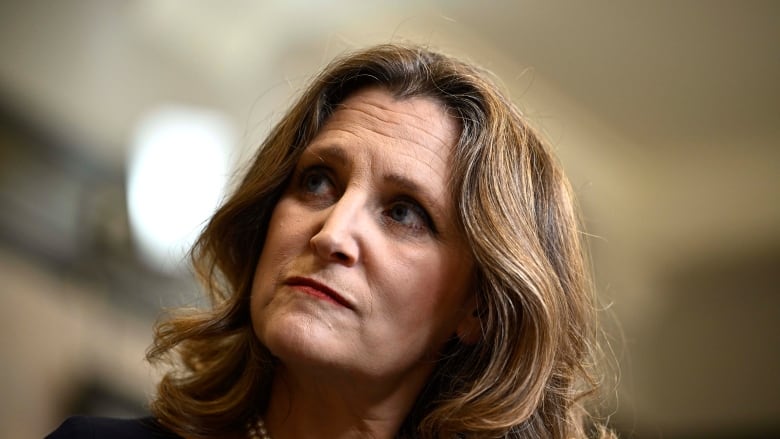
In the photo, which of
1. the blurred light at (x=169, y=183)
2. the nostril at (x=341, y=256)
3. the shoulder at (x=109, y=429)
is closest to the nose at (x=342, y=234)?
the nostril at (x=341, y=256)

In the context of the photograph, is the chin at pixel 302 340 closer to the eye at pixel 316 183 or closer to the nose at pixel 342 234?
the nose at pixel 342 234

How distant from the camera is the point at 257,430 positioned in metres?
1.70

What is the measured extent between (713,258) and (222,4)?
10.7 feet

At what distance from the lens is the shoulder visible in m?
1.64

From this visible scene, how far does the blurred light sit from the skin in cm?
221

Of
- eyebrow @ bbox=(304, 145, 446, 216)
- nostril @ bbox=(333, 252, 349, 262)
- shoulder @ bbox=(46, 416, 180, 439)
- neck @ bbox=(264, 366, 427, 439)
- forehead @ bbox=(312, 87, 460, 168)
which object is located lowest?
shoulder @ bbox=(46, 416, 180, 439)

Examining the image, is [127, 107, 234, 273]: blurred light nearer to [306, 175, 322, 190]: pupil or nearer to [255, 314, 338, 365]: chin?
[306, 175, 322, 190]: pupil

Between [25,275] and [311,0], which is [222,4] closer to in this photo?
[311,0]

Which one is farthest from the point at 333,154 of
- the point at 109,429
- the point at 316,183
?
the point at 109,429

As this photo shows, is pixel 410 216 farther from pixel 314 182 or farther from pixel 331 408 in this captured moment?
pixel 331 408

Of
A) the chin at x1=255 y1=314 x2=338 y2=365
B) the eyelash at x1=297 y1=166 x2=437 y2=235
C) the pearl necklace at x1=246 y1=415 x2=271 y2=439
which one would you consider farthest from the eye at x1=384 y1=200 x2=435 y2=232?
the pearl necklace at x1=246 y1=415 x2=271 y2=439

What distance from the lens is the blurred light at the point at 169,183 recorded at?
3941 mm

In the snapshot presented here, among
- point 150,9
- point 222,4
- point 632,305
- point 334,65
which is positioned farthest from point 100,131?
point 632,305

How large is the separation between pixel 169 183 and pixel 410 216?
2475 millimetres
